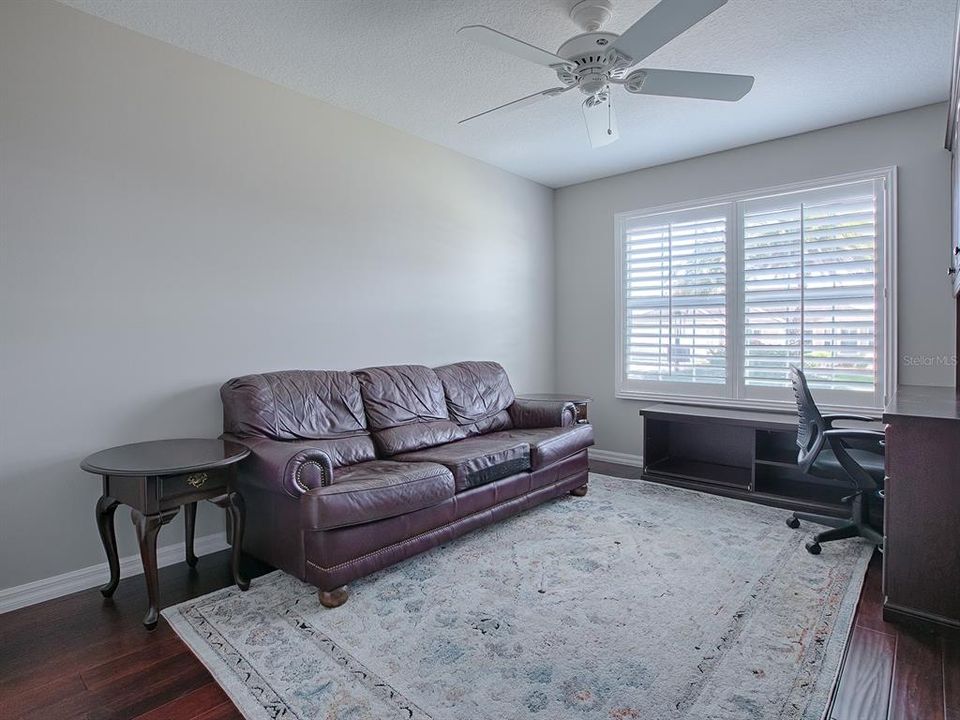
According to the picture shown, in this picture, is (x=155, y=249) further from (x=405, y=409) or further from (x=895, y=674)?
(x=895, y=674)

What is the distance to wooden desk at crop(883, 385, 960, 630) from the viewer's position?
82.7 inches

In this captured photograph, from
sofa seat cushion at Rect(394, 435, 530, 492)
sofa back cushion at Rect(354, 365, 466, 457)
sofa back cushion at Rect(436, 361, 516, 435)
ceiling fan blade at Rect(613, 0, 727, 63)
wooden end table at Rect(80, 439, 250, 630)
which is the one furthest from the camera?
sofa back cushion at Rect(436, 361, 516, 435)

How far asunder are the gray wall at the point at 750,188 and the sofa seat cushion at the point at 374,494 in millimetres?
2848

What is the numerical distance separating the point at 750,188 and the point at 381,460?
3628mm

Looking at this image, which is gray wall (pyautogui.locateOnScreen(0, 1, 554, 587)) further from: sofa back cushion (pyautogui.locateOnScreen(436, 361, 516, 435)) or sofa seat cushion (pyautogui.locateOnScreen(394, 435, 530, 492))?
sofa seat cushion (pyautogui.locateOnScreen(394, 435, 530, 492))

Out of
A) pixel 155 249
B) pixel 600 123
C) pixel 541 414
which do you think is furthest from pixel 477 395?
pixel 155 249

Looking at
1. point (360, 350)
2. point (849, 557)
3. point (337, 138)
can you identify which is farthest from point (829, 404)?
point (337, 138)

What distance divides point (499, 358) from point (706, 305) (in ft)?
6.17

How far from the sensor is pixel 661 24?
2031 mm

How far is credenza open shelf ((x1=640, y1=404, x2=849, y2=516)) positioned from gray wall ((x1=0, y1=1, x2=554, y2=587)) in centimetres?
225

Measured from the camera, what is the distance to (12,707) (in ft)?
5.69

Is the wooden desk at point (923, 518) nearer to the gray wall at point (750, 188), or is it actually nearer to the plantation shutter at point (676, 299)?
the gray wall at point (750, 188)

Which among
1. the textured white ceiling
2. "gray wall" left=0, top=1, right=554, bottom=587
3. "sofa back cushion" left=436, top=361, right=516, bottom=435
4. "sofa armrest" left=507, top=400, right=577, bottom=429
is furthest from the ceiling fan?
"sofa armrest" left=507, top=400, right=577, bottom=429

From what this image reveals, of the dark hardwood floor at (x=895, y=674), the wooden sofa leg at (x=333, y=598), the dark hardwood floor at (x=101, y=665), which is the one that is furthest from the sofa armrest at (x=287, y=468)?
the dark hardwood floor at (x=895, y=674)
